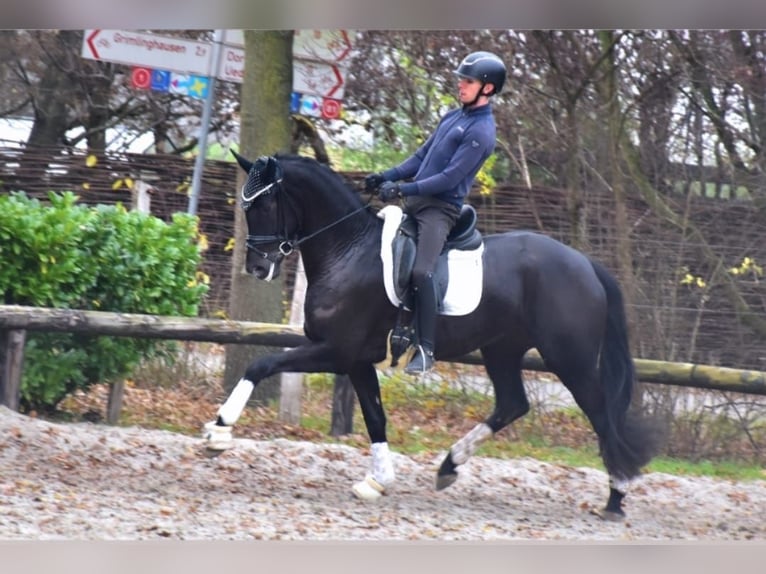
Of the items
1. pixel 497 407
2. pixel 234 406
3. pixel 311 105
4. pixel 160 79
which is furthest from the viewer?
pixel 311 105

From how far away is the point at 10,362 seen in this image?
29.9ft

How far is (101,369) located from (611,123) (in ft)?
18.0

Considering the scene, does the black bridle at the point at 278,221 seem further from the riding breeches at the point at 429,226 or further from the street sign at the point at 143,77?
the street sign at the point at 143,77

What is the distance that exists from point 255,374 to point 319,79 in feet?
15.2

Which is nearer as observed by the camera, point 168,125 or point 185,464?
point 185,464

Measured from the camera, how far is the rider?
25.4 feet

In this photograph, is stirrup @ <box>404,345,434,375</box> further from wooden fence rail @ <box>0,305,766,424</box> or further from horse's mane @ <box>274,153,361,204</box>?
wooden fence rail @ <box>0,305,766,424</box>

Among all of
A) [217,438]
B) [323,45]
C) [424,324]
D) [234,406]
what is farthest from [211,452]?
[323,45]

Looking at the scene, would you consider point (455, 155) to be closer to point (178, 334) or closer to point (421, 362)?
point (421, 362)

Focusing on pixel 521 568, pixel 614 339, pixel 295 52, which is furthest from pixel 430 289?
pixel 295 52

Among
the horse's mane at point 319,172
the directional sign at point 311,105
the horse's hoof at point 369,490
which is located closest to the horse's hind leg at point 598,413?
the horse's hoof at point 369,490

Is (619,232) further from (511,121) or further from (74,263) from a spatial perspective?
(74,263)

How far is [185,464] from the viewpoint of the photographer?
339 inches

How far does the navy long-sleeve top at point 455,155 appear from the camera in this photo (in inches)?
304
